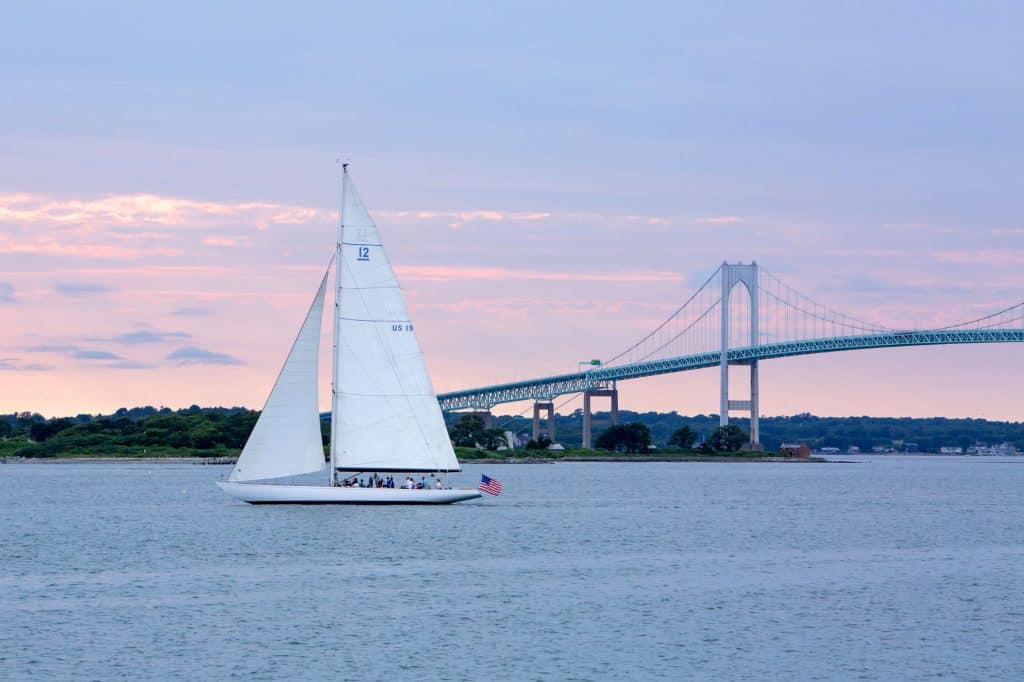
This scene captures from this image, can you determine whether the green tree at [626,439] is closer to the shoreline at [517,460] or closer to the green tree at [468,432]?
the shoreline at [517,460]

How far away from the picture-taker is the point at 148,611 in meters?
20.4

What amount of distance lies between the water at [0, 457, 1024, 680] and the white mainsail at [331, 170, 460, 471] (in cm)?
172

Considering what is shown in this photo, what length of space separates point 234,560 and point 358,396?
7.18 m

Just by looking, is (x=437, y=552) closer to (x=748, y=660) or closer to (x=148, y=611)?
(x=148, y=611)

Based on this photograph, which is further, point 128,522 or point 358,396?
point 128,522

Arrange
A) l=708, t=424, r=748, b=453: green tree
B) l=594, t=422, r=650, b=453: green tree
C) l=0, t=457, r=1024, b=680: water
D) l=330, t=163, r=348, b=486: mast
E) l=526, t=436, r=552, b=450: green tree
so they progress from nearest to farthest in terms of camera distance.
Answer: l=0, t=457, r=1024, b=680: water → l=330, t=163, r=348, b=486: mast → l=708, t=424, r=748, b=453: green tree → l=526, t=436, r=552, b=450: green tree → l=594, t=422, r=650, b=453: green tree

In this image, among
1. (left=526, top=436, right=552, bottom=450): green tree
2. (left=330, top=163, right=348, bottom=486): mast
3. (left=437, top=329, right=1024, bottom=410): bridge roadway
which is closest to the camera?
(left=330, top=163, right=348, bottom=486): mast

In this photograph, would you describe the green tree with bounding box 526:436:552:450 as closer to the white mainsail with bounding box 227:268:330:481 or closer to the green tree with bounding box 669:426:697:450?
the green tree with bounding box 669:426:697:450

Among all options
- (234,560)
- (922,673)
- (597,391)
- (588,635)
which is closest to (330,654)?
(588,635)

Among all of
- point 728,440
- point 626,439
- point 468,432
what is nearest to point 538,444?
point 626,439

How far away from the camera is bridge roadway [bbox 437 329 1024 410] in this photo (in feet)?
294

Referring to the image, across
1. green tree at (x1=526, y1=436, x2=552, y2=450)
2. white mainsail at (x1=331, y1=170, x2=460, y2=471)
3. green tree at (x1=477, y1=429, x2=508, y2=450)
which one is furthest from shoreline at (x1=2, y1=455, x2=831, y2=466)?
white mainsail at (x1=331, y1=170, x2=460, y2=471)

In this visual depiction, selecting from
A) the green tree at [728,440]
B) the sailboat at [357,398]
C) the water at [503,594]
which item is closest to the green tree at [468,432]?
the green tree at [728,440]

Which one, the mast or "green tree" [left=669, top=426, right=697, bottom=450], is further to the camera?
"green tree" [left=669, top=426, right=697, bottom=450]
